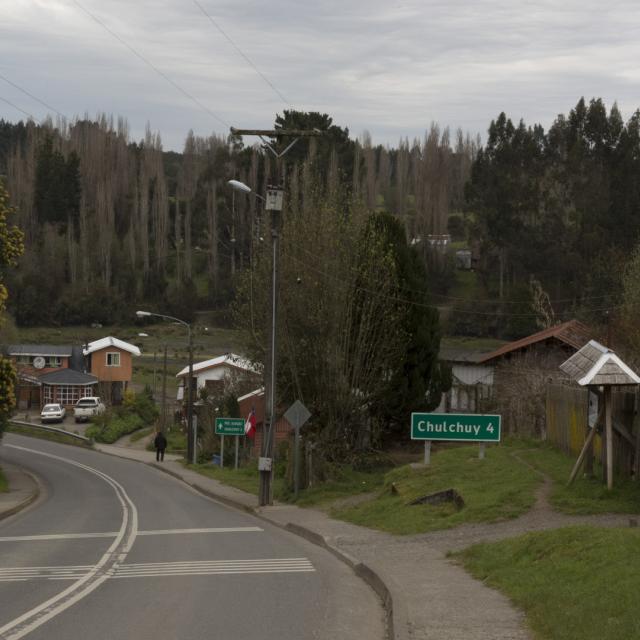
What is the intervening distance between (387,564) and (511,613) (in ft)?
13.8

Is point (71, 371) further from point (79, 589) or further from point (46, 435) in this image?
point (79, 589)

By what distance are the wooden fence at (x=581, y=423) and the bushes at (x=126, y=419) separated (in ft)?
162

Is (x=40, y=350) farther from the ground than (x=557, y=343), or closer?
closer

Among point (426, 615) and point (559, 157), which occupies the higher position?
point (559, 157)

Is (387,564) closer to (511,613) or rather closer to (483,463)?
(511,613)

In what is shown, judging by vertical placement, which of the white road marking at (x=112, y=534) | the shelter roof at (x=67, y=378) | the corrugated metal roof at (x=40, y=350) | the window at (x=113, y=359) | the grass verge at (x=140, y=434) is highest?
the white road marking at (x=112, y=534)

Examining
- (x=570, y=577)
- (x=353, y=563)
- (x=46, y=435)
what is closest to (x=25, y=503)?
(x=353, y=563)

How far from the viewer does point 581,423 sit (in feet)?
73.5

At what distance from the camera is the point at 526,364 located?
4206cm

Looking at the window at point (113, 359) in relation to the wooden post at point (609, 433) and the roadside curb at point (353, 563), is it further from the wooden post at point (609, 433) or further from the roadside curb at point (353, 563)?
the wooden post at point (609, 433)

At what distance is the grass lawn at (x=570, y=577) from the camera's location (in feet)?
29.1

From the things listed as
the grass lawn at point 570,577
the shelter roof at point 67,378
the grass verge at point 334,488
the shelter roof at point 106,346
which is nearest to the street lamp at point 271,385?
the grass verge at point 334,488

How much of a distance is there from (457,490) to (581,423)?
3.84m

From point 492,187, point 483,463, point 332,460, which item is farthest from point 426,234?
point 483,463
